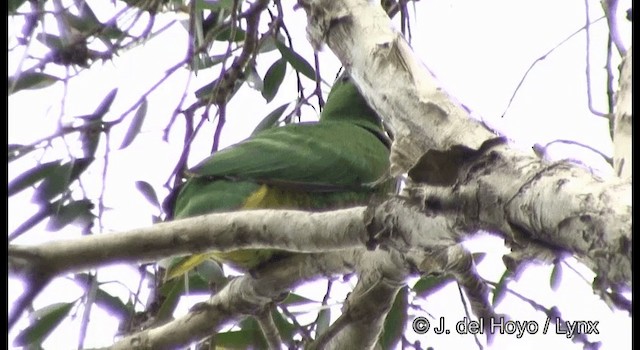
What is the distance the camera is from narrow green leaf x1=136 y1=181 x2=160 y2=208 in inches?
64.6

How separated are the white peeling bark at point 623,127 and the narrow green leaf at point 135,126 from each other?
0.90m

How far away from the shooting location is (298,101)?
1.87 m

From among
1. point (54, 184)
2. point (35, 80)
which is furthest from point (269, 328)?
point (35, 80)

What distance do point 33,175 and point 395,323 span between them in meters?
0.69

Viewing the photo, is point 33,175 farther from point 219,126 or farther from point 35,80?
point 219,126

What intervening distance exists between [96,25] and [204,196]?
0.43 meters

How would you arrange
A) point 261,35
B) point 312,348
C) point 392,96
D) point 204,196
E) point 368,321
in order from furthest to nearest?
1. point 261,35
2. point 204,196
3. point 368,321
4. point 312,348
5. point 392,96

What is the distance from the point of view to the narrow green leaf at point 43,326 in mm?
1480

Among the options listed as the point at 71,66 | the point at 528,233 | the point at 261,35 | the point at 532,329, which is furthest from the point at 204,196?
the point at 528,233

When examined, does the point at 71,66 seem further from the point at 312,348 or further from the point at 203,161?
the point at 312,348

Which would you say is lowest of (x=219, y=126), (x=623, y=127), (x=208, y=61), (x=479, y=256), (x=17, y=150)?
(x=623, y=127)

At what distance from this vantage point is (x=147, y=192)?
164cm

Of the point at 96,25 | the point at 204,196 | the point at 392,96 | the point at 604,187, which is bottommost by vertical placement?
the point at 604,187

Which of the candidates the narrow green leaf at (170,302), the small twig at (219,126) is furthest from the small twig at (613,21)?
the narrow green leaf at (170,302)
